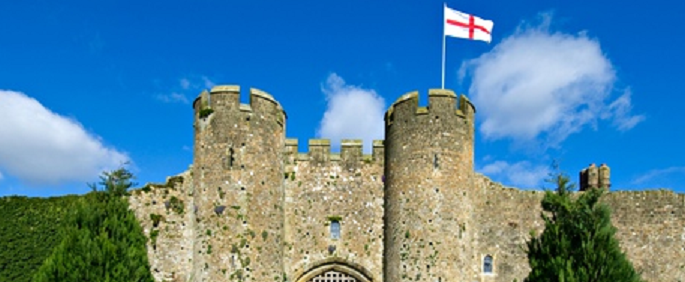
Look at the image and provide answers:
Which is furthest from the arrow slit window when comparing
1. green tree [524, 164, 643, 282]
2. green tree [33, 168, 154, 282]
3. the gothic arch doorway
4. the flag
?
green tree [33, 168, 154, 282]

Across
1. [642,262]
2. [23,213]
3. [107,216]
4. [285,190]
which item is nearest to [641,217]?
[642,262]

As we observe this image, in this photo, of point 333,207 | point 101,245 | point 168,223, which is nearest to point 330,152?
point 333,207

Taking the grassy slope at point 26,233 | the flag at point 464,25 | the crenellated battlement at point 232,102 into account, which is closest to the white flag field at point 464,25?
the flag at point 464,25

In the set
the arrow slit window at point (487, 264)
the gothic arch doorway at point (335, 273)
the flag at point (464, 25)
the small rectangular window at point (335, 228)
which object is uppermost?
the flag at point (464, 25)

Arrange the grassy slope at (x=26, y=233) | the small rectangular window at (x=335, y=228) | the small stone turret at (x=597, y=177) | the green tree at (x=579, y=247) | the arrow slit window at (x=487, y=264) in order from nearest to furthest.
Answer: the green tree at (x=579, y=247) < the grassy slope at (x=26, y=233) < the small rectangular window at (x=335, y=228) < the arrow slit window at (x=487, y=264) < the small stone turret at (x=597, y=177)

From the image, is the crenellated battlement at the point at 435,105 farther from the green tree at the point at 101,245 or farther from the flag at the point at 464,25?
the green tree at the point at 101,245

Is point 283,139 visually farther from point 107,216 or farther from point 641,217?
point 641,217

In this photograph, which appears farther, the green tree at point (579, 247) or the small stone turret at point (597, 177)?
the small stone turret at point (597, 177)

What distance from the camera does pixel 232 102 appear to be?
1049 inches

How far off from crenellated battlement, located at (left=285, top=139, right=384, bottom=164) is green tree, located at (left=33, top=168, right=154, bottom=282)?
23.1 ft

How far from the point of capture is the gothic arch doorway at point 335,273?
27656 mm

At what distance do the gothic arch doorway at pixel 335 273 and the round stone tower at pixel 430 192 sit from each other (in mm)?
1139

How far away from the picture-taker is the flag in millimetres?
27656

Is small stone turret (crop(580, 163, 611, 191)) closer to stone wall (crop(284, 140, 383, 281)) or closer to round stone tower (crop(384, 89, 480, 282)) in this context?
round stone tower (crop(384, 89, 480, 282))
